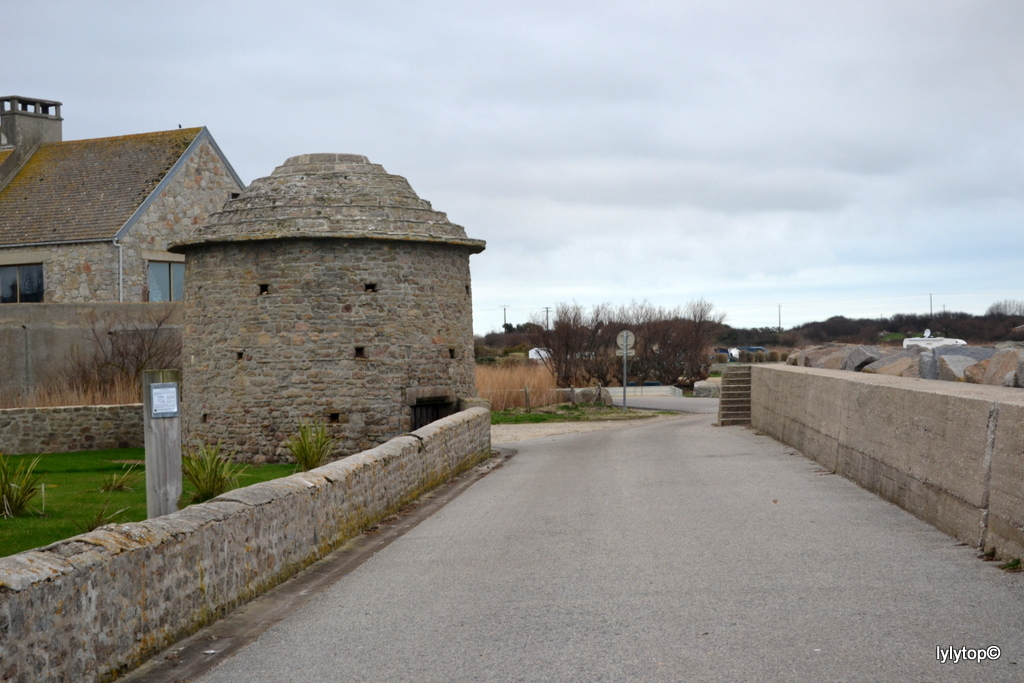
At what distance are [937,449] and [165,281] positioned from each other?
92.3 feet

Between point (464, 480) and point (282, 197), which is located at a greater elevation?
point (282, 197)

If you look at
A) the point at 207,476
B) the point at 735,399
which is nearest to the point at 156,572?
the point at 207,476

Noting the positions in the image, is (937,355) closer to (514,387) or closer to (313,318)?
(313,318)

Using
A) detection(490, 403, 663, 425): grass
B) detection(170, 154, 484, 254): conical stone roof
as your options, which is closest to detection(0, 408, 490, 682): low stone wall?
detection(170, 154, 484, 254): conical stone roof

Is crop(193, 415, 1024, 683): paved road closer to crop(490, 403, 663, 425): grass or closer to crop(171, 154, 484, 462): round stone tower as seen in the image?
crop(171, 154, 484, 462): round stone tower

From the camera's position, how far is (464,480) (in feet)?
52.1

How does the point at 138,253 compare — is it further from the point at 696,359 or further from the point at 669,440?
the point at 696,359

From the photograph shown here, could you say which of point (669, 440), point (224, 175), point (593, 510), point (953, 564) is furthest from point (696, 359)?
point (953, 564)

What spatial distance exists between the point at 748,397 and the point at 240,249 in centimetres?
1346

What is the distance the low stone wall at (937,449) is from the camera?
7.55 metres

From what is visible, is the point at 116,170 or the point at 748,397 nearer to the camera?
the point at 748,397

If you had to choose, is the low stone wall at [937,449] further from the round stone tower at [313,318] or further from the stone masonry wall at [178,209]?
the stone masonry wall at [178,209]

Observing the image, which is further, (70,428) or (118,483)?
(70,428)

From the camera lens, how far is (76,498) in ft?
45.3
